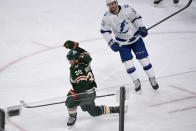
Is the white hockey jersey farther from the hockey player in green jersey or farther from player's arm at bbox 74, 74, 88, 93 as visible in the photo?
player's arm at bbox 74, 74, 88, 93

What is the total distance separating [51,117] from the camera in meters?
2.70

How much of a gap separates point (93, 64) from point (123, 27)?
1.07 metres

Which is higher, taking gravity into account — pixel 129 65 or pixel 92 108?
pixel 129 65

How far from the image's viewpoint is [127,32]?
3695mm

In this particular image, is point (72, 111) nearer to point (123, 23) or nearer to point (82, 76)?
point (82, 76)

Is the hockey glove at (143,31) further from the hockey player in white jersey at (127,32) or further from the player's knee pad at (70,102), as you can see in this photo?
the player's knee pad at (70,102)

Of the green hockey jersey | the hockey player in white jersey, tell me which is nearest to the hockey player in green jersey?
the green hockey jersey

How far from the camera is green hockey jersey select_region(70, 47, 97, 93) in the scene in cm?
297

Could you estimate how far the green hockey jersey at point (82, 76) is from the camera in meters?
2.97

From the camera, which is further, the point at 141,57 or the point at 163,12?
the point at 163,12

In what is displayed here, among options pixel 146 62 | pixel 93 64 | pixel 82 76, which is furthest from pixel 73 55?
pixel 93 64

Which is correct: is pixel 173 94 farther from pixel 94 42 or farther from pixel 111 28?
pixel 94 42

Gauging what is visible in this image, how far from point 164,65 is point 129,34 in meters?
0.96

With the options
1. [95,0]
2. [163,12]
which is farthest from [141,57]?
[95,0]
